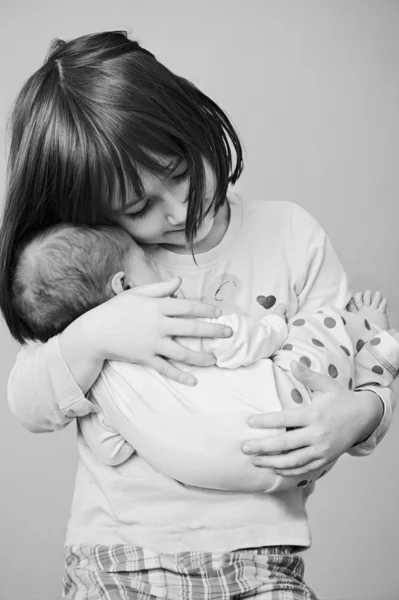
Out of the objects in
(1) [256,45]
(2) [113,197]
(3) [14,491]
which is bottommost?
(3) [14,491]

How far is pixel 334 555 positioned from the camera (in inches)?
92.3

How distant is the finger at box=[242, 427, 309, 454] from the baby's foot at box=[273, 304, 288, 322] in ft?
0.70

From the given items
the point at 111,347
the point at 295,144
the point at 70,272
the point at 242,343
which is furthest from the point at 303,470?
the point at 295,144

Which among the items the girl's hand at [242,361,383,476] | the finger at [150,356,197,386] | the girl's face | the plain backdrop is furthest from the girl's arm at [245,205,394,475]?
the plain backdrop

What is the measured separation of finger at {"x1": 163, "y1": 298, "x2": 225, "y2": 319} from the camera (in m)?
1.32

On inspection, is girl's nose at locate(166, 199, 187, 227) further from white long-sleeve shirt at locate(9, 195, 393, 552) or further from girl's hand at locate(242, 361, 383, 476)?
girl's hand at locate(242, 361, 383, 476)

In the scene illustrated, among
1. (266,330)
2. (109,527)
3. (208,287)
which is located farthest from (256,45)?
Result: (109,527)

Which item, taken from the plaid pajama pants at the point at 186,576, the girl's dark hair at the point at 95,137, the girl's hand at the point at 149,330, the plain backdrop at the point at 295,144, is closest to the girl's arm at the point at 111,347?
the girl's hand at the point at 149,330

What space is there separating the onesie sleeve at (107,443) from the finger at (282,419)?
0.21m

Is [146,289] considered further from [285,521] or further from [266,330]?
[285,521]

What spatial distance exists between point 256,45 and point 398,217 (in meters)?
0.63

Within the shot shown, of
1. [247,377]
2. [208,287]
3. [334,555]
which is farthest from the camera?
[334,555]

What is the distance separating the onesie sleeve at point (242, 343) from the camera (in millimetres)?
1301

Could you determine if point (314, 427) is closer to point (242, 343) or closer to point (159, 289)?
point (242, 343)
